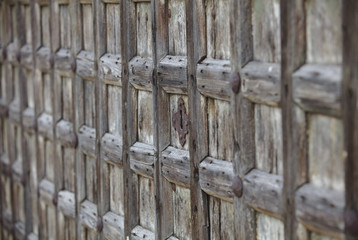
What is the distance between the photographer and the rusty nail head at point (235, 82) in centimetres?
350

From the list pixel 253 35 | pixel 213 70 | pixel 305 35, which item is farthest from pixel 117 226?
pixel 305 35

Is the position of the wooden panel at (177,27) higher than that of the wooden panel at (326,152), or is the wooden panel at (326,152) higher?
the wooden panel at (177,27)

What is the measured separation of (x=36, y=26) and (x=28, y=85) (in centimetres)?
62

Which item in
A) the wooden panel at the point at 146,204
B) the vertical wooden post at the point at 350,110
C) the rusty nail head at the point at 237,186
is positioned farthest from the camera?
the wooden panel at the point at 146,204

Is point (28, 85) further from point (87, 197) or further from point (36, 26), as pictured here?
point (87, 197)

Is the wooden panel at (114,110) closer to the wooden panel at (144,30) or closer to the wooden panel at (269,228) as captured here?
the wooden panel at (144,30)

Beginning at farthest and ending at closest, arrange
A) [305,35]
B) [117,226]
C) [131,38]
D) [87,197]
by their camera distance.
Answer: [87,197] < [117,226] < [131,38] < [305,35]

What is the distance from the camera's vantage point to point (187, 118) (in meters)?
4.09

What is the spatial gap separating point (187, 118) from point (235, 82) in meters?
0.64

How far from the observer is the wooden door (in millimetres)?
2922

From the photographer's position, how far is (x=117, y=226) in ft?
16.4

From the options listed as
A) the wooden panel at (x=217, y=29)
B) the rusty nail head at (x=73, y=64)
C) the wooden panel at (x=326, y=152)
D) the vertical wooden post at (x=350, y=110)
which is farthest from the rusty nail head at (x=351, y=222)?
the rusty nail head at (x=73, y=64)

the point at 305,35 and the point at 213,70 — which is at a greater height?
the point at 305,35

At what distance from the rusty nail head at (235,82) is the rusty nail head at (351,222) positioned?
93 cm
